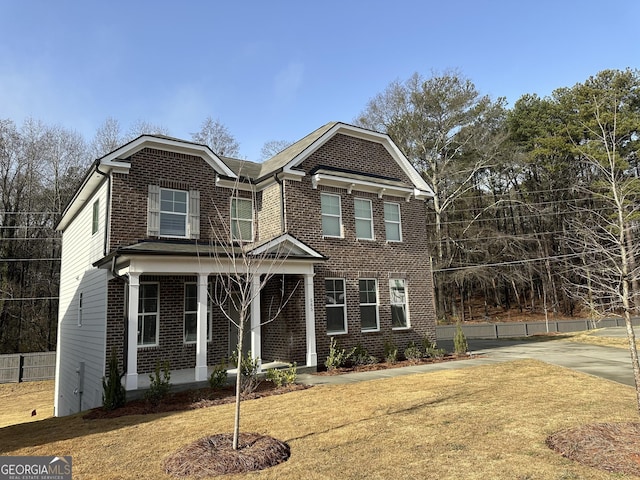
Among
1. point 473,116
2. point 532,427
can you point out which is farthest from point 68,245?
point 473,116

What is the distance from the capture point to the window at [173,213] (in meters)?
13.1

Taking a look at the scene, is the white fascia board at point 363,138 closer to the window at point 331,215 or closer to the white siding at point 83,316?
the window at point 331,215

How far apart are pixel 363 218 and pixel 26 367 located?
19.9 metres

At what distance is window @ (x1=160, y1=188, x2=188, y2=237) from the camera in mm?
13102

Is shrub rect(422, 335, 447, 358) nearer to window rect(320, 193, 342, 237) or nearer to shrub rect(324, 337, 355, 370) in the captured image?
shrub rect(324, 337, 355, 370)

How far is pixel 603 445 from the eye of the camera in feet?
17.7

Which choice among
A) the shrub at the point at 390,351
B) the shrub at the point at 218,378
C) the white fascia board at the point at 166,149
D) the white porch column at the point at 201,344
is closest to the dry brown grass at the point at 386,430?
the shrub at the point at 218,378

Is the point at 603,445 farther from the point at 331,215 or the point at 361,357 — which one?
the point at 331,215

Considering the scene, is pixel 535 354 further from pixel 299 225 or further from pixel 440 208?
pixel 440 208

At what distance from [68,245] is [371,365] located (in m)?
14.6

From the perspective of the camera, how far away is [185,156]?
45.0 ft

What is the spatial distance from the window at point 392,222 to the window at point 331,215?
221 cm

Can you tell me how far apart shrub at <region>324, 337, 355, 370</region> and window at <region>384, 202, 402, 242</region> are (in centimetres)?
489

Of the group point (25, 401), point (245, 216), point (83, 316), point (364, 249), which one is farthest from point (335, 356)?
point (25, 401)
